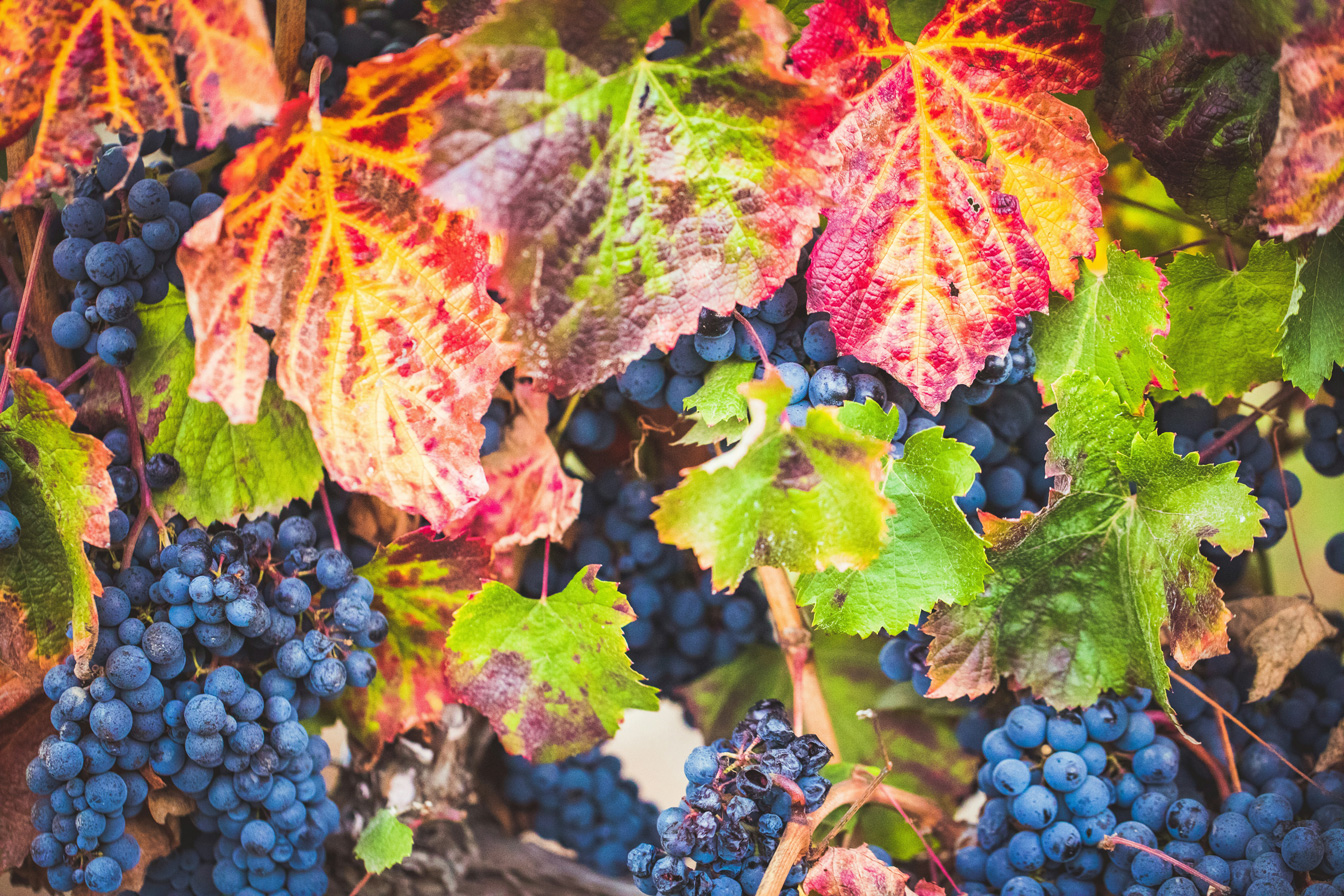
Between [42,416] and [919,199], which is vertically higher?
[919,199]

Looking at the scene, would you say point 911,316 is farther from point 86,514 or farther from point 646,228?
point 86,514

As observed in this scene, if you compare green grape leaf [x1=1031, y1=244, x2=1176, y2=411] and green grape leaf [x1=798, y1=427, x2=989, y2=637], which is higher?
green grape leaf [x1=1031, y1=244, x2=1176, y2=411]

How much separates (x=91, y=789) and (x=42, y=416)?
25 centimetres

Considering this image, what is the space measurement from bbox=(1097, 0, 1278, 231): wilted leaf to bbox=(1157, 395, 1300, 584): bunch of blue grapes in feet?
0.61

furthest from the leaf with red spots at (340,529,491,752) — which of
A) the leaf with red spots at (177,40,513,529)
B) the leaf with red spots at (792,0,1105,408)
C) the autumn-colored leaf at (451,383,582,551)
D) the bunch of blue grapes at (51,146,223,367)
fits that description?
the leaf with red spots at (792,0,1105,408)

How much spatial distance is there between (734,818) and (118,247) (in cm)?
55

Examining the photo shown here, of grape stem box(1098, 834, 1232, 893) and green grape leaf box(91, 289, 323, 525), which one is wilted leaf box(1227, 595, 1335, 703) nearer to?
grape stem box(1098, 834, 1232, 893)

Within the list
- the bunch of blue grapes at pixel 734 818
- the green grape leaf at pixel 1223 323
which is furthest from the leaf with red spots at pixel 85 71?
the green grape leaf at pixel 1223 323

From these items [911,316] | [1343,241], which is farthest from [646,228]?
[1343,241]

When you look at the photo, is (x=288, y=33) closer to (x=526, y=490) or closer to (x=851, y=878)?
(x=526, y=490)

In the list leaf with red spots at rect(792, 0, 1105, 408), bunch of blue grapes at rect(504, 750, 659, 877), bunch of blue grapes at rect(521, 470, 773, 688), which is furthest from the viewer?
bunch of blue grapes at rect(504, 750, 659, 877)

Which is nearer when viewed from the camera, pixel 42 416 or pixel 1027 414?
pixel 42 416

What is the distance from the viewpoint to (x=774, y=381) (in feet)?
1.63

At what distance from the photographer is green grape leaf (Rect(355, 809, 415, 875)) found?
2.26 ft
